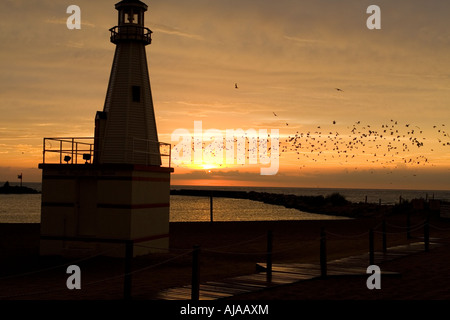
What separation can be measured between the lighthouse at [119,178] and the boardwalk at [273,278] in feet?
22.0

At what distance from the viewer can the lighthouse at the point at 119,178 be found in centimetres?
1928

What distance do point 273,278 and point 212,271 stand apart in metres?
4.02

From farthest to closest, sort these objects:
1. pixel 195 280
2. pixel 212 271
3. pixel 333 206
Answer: pixel 333 206
pixel 212 271
pixel 195 280

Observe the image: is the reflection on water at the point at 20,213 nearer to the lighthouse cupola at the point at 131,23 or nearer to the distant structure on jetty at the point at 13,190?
the lighthouse cupola at the point at 131,23

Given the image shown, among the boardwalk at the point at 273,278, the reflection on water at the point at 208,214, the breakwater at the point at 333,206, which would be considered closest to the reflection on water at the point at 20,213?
the reflection on water at the point at 208,214

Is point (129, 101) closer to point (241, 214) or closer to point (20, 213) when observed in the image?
point (241, 214)

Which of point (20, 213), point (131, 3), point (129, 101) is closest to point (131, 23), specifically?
point (131, 3)

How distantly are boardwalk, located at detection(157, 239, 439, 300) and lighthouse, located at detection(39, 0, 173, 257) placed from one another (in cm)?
670

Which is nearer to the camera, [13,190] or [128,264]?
[128,264]

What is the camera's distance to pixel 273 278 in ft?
40.2

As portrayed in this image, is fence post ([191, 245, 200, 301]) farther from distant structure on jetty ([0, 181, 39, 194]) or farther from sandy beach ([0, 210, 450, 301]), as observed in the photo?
distant structure on jetty ([0, 181, 39, 194])

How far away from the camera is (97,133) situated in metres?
22.0
